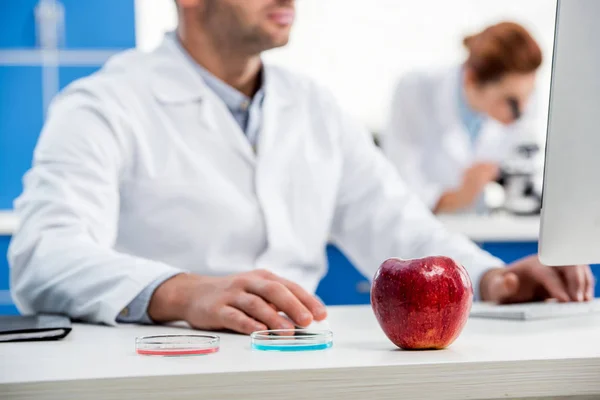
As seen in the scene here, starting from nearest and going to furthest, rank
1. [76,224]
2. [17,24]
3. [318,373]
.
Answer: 1. [318,373]
2. [76,224]
3. [17,24]

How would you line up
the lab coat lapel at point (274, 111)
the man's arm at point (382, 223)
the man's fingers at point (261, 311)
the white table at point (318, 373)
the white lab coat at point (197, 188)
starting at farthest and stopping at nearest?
the lab coat lapel at point (274, 111)
the man's arm at point (382, 223)
the white lab coat at point (197, 188)
the man's fingers at point (261, 311)
the white table at point (318, 373)

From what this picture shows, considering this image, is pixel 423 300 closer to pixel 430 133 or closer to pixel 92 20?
pixel 430 133

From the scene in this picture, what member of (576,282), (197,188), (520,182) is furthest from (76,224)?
(520,182)

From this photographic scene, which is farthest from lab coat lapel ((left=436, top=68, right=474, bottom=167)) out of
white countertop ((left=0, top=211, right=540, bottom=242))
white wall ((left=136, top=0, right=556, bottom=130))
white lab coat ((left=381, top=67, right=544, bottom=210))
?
white wall ((left=136, top=0, right=556, bottom=130))

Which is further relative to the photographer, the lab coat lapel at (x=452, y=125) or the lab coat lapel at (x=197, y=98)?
the lab coat lapel at (x=452, y=125)

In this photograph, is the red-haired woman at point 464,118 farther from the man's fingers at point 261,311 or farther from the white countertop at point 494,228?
the man's fingers at point 261,311

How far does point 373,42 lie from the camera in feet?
14.6

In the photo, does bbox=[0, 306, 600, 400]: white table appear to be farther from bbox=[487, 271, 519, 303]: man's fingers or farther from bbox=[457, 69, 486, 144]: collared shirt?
bbox=[457, 69, 486, 144]: collared shirt

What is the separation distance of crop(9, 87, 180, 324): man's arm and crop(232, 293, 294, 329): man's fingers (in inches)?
7.0

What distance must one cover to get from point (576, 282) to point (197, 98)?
28.4 inches

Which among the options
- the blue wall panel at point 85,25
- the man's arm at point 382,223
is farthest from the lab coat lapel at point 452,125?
the man's arm at point 382,223

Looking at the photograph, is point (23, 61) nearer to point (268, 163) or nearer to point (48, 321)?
point (268, 163)

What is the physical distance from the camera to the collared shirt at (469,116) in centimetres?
342

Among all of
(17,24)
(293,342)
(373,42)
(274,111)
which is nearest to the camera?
(293,342)
